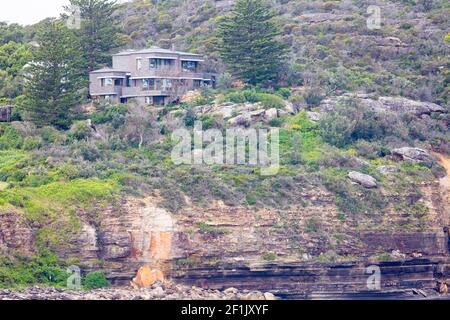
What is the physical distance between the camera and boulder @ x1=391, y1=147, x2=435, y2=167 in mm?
86500

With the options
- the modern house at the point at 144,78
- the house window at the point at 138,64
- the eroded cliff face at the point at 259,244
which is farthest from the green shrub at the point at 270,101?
the eroded cliff face at the point at 259,244

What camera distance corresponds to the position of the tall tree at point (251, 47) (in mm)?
93125

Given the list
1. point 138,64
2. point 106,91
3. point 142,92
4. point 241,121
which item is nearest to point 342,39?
point 138,64

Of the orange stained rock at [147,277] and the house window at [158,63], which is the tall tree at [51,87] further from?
the orange stained rock at [147,277]

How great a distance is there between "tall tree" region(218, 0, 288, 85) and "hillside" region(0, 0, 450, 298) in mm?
1272

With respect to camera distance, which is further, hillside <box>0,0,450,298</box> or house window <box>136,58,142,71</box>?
house window <box>136,58,142,71</box>

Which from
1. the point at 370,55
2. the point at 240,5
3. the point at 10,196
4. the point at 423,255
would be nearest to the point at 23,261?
the point at 10,196

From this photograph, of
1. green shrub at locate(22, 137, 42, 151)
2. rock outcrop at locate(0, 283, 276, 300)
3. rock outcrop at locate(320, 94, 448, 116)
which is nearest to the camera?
rock outcrop at locate(0, 283, 276, 300)

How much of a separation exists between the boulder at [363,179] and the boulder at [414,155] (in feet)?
13.6

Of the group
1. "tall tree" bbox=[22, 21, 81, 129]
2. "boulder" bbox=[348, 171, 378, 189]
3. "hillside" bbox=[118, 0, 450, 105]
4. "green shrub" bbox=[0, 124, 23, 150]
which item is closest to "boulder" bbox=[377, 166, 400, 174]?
"boulder" bbox=[348, 171, 378, 189]

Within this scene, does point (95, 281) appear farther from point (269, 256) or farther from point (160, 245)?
point (269, 256)

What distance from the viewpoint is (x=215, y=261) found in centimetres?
7575

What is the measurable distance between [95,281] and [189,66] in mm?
24929

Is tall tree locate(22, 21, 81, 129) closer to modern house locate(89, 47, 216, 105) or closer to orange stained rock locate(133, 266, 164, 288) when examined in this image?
modern house locate(89, 47, 216, 105)
